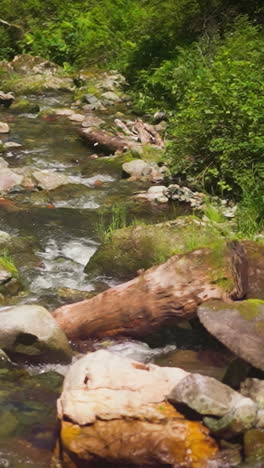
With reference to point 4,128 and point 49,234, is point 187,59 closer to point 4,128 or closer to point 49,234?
A: point 4,128

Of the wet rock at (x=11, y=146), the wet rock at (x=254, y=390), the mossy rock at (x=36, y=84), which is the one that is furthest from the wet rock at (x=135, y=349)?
the mossy rock at (x=36, y=84)

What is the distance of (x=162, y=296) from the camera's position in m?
4.49

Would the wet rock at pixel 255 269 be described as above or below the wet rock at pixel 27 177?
above

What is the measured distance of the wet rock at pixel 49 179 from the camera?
8.53 meters

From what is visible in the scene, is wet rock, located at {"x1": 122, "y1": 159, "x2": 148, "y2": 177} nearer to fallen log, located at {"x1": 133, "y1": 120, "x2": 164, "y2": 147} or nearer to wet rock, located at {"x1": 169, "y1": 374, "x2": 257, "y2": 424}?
fallen log, located at {"x1": 133, "y1": 120, "x2": 164, "y2": 147}

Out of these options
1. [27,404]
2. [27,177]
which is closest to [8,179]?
[27,177]

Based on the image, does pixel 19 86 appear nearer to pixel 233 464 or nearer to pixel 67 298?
pixel 67 298

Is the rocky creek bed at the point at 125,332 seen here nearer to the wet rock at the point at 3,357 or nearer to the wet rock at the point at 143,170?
the wet rock at the point at 3,357

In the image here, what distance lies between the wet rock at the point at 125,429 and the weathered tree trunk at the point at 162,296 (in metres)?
1.20

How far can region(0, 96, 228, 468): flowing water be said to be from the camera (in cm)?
357

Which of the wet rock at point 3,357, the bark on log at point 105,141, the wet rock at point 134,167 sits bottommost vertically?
the bark on log at point 105,141

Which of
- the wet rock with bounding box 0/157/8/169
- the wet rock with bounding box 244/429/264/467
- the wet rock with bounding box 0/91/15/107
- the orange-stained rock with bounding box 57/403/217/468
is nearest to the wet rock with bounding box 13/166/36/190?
the wet rock with bounding box 0/157/8/169

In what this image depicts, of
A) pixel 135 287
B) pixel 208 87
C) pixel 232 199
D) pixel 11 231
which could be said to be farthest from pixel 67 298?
pixel 208 87

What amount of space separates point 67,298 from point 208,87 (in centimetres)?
434
